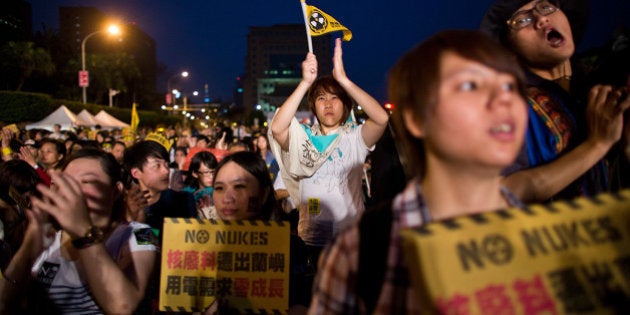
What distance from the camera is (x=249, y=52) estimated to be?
187000 mm

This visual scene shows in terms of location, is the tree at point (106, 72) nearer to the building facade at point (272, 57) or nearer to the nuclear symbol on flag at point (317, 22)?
the nuclear symbol on flag at point (317, 22)

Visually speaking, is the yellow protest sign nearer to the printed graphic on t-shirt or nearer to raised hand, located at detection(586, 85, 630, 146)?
the printed graphic on t-shirt

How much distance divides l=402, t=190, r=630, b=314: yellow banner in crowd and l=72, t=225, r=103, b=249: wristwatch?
5.47 feet

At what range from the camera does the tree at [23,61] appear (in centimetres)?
4378

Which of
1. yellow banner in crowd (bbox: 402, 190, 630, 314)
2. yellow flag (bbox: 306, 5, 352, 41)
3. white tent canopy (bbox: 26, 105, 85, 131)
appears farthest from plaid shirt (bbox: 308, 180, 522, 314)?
white tent canopy (bbox: 26, 105, 85, 131)

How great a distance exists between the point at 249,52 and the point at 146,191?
18788 centimetres

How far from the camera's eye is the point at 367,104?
13.2 feet

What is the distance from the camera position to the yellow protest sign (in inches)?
102

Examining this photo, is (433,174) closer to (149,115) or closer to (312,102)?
(312,102)

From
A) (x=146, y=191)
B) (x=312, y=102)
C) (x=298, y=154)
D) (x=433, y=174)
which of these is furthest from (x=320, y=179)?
(x=433, y=174)

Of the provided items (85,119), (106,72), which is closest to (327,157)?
(85,119)

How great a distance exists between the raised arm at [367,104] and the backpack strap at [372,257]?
8.45 feet

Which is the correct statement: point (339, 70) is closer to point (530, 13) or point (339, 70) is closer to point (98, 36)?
point (530, 13)

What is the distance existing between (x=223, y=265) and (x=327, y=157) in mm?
1775
